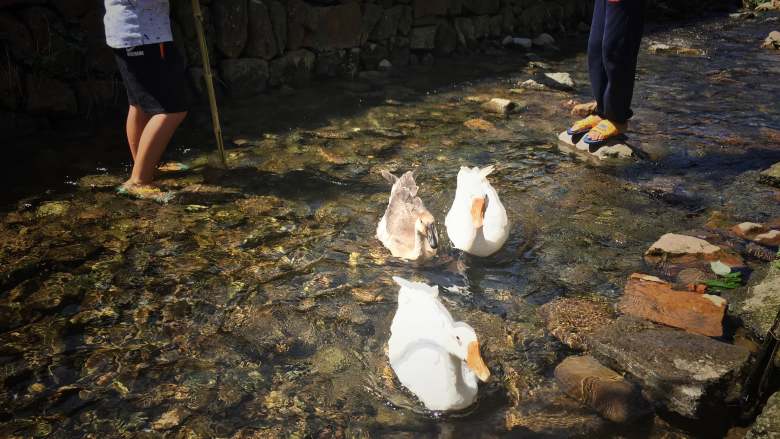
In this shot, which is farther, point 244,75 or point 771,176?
point 244,75

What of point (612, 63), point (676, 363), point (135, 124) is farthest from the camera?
point (612, 63)

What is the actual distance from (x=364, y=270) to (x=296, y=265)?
42cm

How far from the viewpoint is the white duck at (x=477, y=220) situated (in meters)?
3.14

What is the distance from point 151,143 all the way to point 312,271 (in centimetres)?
179

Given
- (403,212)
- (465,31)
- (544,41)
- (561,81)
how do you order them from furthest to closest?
(544,41) < (465,31) < (561,81) < (403,212)

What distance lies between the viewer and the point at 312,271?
3236mm

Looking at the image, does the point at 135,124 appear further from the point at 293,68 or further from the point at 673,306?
the point at 673,306

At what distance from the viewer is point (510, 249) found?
3459 mm

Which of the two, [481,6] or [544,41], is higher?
[481,6]

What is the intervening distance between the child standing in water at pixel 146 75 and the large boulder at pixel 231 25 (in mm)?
2515

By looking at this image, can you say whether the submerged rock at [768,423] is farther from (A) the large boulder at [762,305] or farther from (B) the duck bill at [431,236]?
(B) the duck bill at [431,236]

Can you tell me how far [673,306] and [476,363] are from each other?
141cm

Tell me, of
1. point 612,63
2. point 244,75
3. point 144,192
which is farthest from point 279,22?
point 612,63

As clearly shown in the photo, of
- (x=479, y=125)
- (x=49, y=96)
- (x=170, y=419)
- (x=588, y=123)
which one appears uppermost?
(x=49, y=96)
